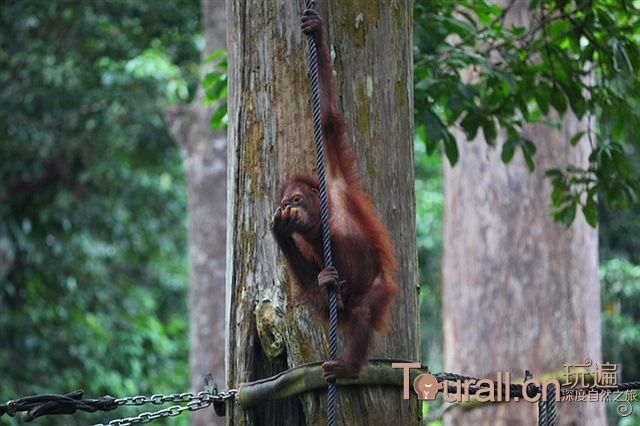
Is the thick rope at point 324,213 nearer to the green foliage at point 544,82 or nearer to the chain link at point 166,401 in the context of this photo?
the chain link at point 166,401

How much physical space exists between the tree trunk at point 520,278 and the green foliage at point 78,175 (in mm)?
4041

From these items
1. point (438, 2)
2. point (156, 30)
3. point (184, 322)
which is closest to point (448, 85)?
point (438, 2)

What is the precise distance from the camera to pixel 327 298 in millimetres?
3006

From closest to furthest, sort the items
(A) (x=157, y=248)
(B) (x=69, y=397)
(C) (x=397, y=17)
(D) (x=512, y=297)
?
(B) (x=69, y=397)
(C) (x=397, y=17)
(D) (x=512, y=297)
(A) (x=157, y=248)

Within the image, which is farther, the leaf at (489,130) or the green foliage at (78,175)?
the green foliage at (78,175)

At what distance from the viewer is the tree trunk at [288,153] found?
122 inches

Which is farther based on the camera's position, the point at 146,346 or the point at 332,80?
the point at 146,346

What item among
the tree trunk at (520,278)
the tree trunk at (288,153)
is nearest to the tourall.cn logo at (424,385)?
the tree trunk at (288,153)

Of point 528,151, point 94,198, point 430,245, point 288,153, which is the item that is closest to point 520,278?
point 528,151

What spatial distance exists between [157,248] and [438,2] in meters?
8.39

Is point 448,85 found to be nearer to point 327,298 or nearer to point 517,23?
point 327,298

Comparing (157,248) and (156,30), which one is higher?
(156,30)

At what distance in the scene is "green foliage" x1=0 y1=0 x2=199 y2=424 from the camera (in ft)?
35.2

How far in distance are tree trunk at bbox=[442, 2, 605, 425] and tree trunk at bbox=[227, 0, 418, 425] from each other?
4.02 meters
